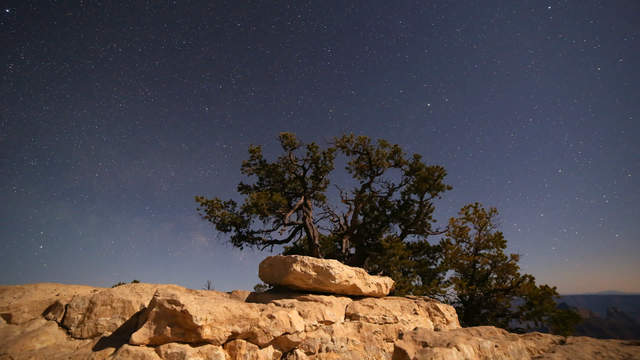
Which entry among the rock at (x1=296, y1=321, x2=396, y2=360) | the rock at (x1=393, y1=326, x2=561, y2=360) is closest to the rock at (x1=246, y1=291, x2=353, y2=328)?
the rock at (x1=296, y1=321, x2=396, y2=360)

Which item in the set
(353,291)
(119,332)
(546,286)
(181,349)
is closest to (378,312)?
(353,291)

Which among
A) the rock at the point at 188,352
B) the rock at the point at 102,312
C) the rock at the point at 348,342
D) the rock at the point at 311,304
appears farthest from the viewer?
the rock at the point at 311,304

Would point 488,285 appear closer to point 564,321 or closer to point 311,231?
point 564,321

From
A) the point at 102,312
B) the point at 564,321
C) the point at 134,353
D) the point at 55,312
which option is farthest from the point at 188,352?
the point at 564,321

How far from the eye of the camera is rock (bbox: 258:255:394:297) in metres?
9.12

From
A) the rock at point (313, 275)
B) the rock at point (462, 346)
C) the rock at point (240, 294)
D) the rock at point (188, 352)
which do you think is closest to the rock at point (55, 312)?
the rock at point (188, 352)

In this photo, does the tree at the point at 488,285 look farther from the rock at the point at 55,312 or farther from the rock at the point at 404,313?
the rock at the point at 55,312

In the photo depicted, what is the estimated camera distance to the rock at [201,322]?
5.88 meters

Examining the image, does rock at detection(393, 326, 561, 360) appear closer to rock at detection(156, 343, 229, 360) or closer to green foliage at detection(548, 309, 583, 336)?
rock at detection(156, 343, 229, 360)

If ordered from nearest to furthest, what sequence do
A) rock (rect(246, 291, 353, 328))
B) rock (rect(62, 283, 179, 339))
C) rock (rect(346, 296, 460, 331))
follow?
rock (rect(62, 283, 179, 339)), rock (rect(246, 291, 353, 328)), rock (rect(346, 296, 460, 331))

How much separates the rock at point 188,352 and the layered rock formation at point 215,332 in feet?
0.06

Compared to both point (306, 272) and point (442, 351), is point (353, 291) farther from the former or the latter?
point (442, 351)

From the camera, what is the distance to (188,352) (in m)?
5.74

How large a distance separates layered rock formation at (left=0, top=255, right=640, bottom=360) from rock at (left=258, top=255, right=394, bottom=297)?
0.53 metres
